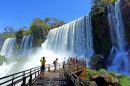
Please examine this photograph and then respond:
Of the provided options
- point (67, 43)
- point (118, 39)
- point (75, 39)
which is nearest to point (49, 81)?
point (118, 39)

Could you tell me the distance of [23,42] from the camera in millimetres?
82375

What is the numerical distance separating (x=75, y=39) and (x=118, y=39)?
11611 mm

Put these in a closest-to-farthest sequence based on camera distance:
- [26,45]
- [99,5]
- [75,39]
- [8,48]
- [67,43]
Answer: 1. [75,39]
2. [67,43]
3. [99,5]
4. [26,45]
5. [8,48]

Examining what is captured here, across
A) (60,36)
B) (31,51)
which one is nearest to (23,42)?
(31,51)

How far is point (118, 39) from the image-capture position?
155 feet

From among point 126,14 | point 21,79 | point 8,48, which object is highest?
point 126,14

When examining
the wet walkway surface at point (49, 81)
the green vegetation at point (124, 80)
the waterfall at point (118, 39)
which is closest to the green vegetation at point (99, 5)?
the waterfall at point (118, 39)

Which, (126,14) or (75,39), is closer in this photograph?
(126,14)

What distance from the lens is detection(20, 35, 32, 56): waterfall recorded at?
78.4 meters

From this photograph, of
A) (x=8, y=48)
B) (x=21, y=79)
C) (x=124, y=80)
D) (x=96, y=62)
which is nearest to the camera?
(x=21, y=79)

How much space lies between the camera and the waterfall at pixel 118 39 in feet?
141

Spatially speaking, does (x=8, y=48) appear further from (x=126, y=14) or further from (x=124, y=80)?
(x=124, y=80)

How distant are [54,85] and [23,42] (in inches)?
2556

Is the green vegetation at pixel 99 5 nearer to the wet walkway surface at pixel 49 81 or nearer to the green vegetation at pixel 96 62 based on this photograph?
the green vegetation at pixel 96 62
